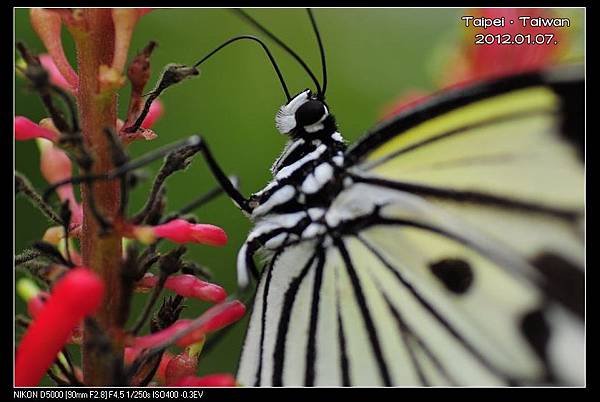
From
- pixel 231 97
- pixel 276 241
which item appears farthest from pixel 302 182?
pixel 231 97

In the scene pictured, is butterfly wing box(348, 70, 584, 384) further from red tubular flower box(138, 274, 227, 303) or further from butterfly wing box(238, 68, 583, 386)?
red tubular flower box(138, 274, 227, 303)

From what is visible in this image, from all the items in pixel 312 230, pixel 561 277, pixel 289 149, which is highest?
Answer: pixel 289 149

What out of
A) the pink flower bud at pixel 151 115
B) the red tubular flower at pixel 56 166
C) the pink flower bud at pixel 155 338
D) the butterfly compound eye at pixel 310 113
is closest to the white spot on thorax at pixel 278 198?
the butterfly compound eye at pixel 310 113

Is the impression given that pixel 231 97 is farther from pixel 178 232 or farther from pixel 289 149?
pixel 178 232

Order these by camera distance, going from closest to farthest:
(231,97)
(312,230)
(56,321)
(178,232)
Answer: (56,321) < (178,232) < (312,230) < (231,97)

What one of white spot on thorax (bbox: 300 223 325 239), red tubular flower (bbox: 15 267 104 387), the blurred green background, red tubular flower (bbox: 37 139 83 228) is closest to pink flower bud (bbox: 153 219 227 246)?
red tubular flower (bbox: 15 267 104 387)

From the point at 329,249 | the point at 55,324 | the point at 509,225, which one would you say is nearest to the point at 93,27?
the point at 55,324
